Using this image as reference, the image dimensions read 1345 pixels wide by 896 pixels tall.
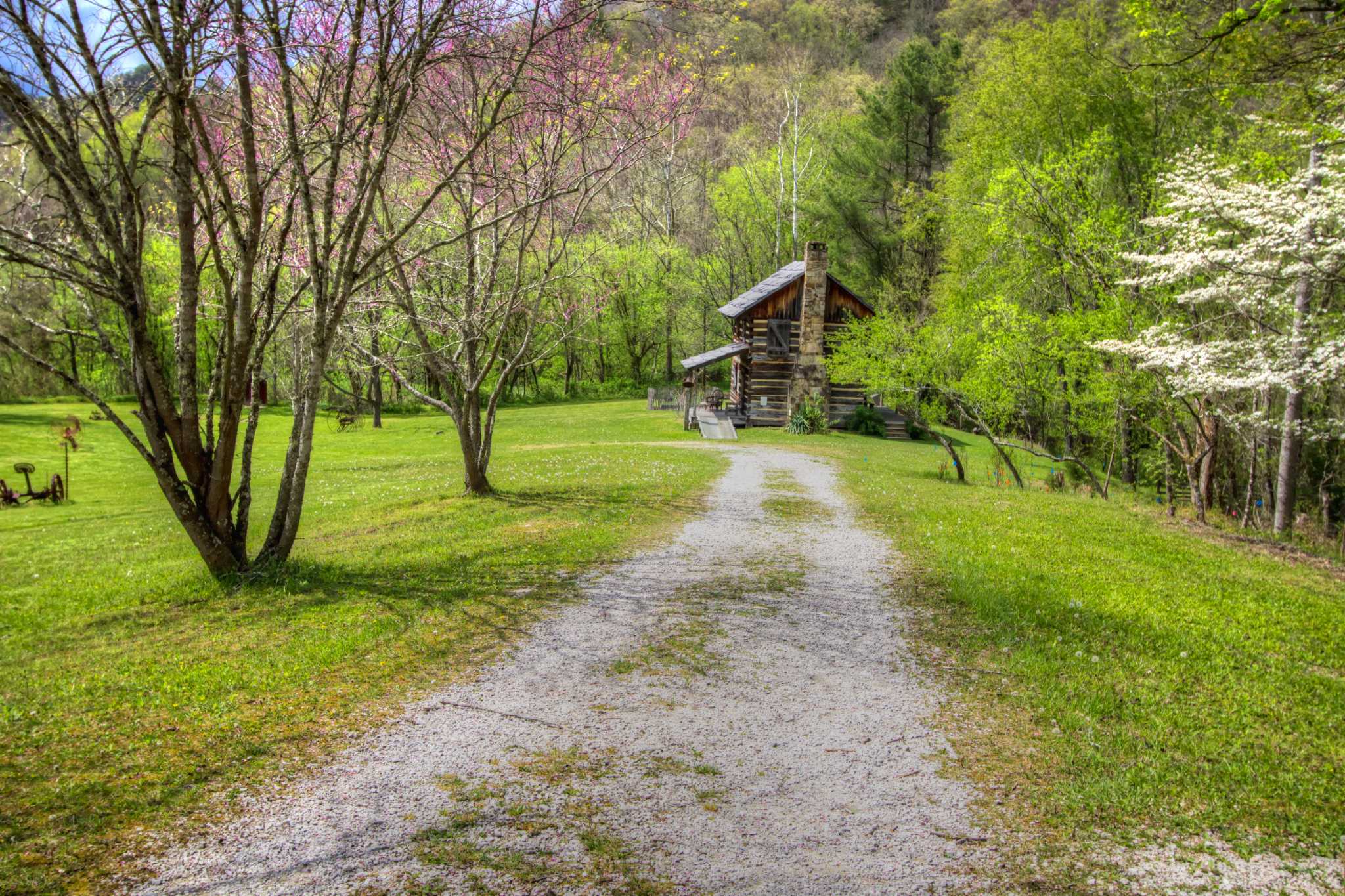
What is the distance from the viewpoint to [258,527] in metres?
14.6

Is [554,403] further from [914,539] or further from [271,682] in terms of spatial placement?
[271,682]

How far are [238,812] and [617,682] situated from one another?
9.14ft

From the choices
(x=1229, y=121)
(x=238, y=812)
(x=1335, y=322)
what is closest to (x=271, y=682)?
(x=238, y=812)

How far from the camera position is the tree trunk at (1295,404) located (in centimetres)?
1523

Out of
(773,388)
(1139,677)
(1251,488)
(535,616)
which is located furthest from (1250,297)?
(773,388)

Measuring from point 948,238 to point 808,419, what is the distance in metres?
14.8

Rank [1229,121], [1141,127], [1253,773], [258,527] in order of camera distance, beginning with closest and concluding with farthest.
Answer: 1. [1253,773]
2. [258,527]
3. [1229,121]
4. [1141,127]

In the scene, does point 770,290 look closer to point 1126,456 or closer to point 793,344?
point 793,344

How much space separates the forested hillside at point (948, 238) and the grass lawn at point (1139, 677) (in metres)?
5.50

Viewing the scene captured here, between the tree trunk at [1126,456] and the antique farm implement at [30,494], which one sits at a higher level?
the tree trunk at [1126,456]

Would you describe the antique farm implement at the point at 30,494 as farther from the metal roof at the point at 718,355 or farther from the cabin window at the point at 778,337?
the cabin window at the point at 778,337

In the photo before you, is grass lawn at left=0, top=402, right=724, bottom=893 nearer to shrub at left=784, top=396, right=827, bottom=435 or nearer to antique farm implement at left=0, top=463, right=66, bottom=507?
antique farm implement at left=0, top=463, right=66, bottom=507

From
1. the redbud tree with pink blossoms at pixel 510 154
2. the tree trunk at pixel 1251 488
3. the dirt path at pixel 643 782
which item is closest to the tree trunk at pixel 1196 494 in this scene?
the tree trunk at pixel 1251 488

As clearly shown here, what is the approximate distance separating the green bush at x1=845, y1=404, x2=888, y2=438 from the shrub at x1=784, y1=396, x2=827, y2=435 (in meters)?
1.94
